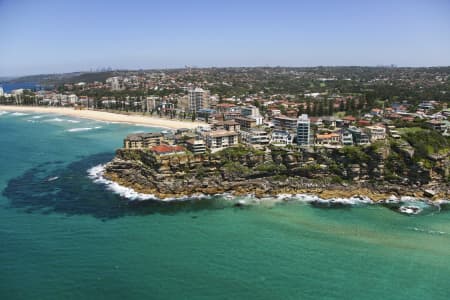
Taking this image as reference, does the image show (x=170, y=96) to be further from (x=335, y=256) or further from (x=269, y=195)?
(x=335, y=256)

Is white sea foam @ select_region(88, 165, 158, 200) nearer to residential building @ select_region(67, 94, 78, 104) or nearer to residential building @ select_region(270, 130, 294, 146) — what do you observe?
residential building @ select_region(270, 130, 294, 146)

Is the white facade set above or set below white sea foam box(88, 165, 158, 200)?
above

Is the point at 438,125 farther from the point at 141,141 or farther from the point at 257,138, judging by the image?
the point at 141,141

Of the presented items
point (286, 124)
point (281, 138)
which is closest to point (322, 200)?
point (281, 138)

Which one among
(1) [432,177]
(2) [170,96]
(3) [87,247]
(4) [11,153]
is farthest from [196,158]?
(2) [170,96]

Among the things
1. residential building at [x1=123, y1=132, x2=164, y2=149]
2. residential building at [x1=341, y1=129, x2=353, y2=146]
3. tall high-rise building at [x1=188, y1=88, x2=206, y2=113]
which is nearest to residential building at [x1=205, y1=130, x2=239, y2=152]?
residential building at [x1=123, y1=132, x2=164, y2=149]

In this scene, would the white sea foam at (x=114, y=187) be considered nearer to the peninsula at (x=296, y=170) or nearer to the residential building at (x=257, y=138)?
the peninsula at (x=296, y=170)
